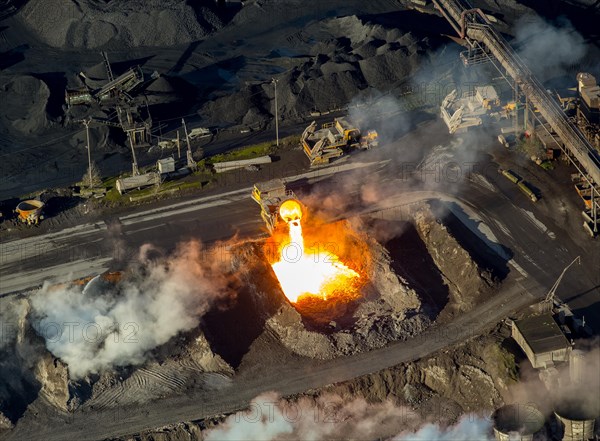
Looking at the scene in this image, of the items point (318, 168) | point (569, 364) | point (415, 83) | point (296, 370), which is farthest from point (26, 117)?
point (569, 364)

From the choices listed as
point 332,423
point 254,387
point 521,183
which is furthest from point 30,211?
point 521,183

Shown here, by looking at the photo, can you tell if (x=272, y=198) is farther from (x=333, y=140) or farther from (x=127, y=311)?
(x=127, y=311)

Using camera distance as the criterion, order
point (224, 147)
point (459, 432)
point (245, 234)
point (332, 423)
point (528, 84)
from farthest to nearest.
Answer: point (224, 147), point (528, 84), point (245, 234), point (332, 423), point (459, 432)

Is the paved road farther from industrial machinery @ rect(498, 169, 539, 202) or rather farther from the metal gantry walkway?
the metal gantry walkway

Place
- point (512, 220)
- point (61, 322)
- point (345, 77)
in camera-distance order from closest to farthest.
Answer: point (61, 322) → point (512, 220) → point (345, 77)

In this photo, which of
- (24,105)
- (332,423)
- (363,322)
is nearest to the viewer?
(332,423)

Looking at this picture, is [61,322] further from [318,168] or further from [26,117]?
[26,117]

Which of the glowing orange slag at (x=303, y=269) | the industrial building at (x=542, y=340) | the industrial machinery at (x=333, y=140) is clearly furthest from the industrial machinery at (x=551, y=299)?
the industrial machinery at (x=333, y=140)
